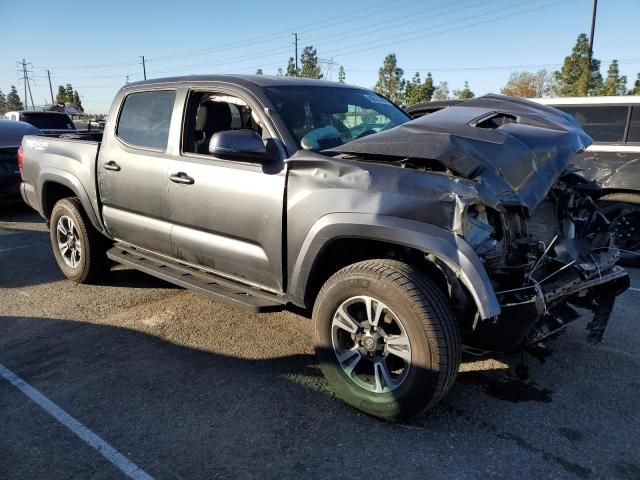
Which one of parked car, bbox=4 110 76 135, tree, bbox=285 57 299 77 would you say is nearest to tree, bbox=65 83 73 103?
tree, bbox=285 57 299 77

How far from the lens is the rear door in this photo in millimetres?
4070

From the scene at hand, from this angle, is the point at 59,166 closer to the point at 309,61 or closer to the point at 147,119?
the point at 147,119

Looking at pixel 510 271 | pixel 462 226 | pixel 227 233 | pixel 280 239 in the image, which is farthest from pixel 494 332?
pixel 227 233

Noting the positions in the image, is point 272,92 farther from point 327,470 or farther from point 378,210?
point 327,470

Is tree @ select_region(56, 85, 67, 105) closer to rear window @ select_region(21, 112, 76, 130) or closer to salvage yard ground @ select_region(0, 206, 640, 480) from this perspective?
rear window @ select_region(21, 112, 76, 130)

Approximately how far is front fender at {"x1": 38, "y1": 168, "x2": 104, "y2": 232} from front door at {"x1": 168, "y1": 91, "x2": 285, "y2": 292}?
1253 millimetres

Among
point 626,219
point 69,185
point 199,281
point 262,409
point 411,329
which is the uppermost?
point 69,185

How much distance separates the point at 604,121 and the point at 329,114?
14.4ft

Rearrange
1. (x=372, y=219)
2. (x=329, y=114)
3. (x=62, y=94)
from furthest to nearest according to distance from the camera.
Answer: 1. (x=62, y=94)
2. (x=329, y=114)
3. (x=372, y=219)

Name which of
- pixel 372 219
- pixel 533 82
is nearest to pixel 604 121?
pixel 372 219

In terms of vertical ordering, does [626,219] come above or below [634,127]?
below

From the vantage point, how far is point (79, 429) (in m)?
2.82

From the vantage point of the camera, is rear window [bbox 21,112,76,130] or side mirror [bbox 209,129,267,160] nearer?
side mirror [bbox 209,129,267,160]

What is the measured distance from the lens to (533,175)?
2865mm
